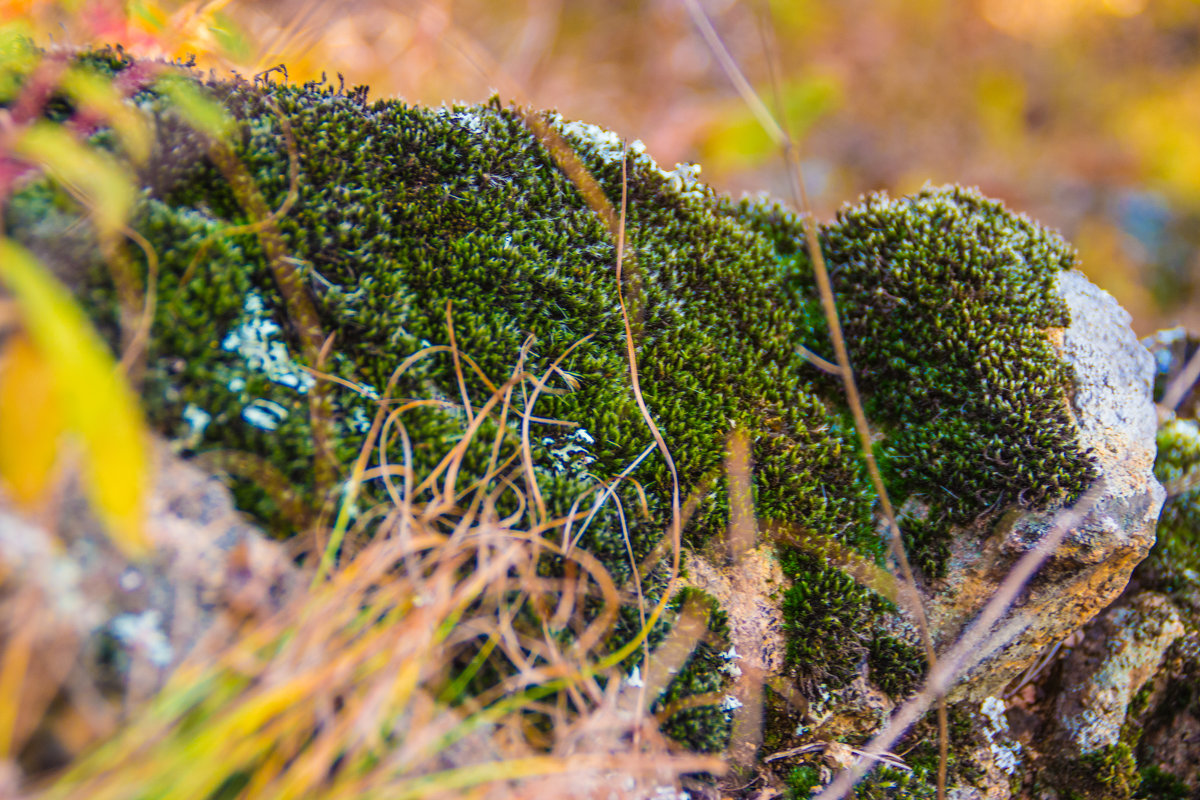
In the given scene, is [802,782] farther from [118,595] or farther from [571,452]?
[118,595]

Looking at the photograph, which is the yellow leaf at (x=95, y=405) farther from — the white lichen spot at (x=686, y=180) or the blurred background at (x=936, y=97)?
the blurred background at (x=936, y=97)

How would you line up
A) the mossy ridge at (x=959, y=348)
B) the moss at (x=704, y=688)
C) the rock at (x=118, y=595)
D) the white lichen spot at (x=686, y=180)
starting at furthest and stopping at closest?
the white lichen spot at (x=686, y=180), the mossy ridge at (x=959, y=348), the moss at (x=704, y=688), the rock at (x=118, y=595)

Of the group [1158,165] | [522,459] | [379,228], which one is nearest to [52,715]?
[522,459]

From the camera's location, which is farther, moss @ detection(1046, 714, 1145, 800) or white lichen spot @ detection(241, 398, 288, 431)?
moss @ detection(1046, 714, 1145, 800)

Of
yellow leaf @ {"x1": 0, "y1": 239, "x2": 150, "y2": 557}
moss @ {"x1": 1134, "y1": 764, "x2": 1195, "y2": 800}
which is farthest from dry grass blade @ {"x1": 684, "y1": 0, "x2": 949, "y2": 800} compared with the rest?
yellow leaf @ {"x1": 0, "y1": 239, "x2": 150, "y2": 557}

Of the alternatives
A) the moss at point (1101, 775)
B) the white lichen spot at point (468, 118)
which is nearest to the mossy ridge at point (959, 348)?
the moss at point (1101, 775)

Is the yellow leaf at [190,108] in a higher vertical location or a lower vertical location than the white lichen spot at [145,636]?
higher

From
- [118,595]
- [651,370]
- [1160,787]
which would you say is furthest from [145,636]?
[1160,787]

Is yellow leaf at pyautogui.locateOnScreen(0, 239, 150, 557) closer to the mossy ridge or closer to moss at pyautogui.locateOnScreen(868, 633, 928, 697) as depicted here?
moss at pyautogui.locateOnScreen(868, 633, 928, 697)
